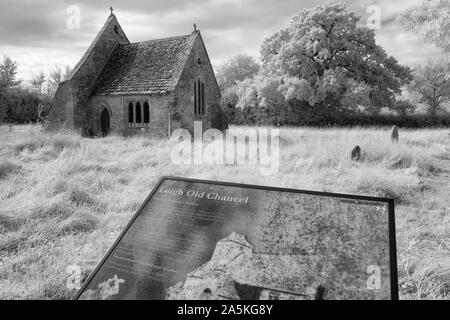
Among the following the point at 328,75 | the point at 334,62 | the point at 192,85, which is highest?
the point at 334,62

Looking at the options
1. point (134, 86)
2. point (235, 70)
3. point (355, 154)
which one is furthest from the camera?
point (235, 70)

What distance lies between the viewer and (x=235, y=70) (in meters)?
56.9

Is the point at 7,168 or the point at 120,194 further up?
the point at 7,168

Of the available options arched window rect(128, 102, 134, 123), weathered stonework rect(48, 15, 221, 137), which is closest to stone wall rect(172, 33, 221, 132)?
weathered stonework rect(48, 15, 221, 137)

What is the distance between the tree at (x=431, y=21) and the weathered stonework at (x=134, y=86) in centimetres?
1280

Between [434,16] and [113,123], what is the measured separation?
2046cm

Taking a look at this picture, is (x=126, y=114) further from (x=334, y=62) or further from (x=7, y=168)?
(x=334, y=62)

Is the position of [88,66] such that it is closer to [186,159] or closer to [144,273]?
[186,159]

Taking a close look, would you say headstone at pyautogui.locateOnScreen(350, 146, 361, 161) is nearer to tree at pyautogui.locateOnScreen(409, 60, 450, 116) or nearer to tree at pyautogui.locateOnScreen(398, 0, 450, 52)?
tree at pyautogui.locateOnScreen(398, 0, 450, 52)

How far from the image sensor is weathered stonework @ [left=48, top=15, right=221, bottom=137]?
19.6m

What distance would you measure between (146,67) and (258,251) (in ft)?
66.3

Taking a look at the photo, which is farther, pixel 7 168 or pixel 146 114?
pixel 146 114

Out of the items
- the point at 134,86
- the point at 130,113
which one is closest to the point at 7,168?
the point at 134,86
